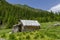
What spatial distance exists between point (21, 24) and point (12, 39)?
129 ft

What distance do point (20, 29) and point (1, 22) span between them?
97722 millimetres

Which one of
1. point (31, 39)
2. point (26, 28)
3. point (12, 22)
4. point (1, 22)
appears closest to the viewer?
point (31, 39)

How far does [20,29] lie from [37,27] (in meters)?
7.17

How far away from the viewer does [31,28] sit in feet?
233

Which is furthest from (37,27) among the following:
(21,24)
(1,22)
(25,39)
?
(1,22)

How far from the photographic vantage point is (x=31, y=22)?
72.1 meters

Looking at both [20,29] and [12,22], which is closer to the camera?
[20,29]

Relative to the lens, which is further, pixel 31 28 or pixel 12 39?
pixel 31 28

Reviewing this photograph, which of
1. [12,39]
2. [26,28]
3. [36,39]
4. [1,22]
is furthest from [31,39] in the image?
[1,22]

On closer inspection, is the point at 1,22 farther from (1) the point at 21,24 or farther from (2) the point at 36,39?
(2) the point at 36,39

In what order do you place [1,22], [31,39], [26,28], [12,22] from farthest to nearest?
[1,22], [12,22], [26,28], [31,39]

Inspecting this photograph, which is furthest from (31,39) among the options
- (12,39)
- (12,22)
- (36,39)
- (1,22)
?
(1,22)

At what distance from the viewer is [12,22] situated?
129000 mm

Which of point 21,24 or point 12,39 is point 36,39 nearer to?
point 12,39
